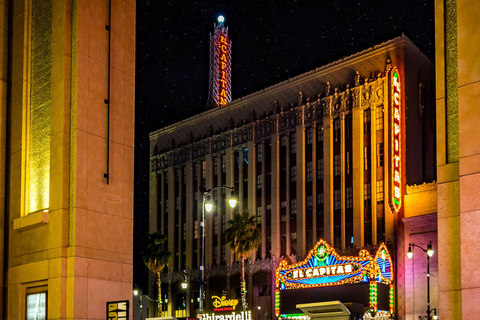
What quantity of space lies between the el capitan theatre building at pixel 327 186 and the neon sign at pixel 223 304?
1.11 m

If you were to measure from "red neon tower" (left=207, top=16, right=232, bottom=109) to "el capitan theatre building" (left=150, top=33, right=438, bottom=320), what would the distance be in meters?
5.45

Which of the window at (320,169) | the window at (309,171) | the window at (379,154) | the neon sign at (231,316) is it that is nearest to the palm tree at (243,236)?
the neon sign at (231,316)

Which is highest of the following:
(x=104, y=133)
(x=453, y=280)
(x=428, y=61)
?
(x=428, y=61)

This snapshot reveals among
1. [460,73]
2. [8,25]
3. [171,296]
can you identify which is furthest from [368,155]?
[460,73]

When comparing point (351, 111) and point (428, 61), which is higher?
point (428, 61)

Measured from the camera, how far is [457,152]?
10797mm

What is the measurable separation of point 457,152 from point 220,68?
76.0 metres

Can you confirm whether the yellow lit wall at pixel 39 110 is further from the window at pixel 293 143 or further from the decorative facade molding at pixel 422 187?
the window at pixel 293 143

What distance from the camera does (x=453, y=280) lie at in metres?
10.4

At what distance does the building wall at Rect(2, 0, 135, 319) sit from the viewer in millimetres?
14141

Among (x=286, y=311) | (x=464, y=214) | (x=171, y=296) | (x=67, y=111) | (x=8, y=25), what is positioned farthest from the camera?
(x=171, y=296)

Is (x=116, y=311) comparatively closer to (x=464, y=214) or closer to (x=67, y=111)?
(x=67, y=111)

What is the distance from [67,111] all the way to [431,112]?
5268 cm

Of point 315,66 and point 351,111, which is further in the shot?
point 315,66
